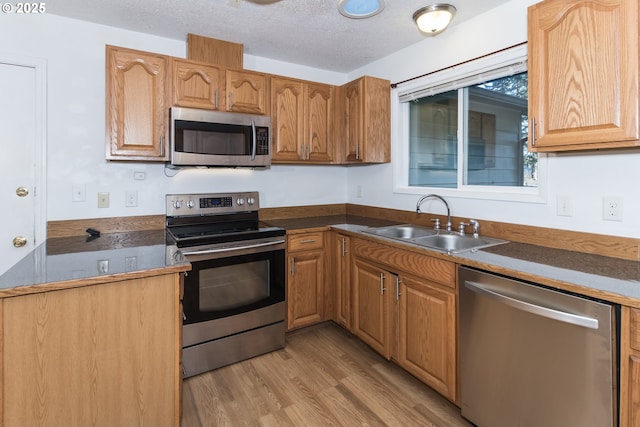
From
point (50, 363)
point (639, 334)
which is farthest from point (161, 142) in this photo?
point (639, 334)

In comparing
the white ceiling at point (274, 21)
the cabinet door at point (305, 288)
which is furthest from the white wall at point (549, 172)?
the cabinet door at point (305, 288)

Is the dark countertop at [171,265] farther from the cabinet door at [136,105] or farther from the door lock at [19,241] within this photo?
the cabinet door at [136,105]

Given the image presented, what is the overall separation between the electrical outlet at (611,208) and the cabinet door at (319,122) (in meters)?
1.96

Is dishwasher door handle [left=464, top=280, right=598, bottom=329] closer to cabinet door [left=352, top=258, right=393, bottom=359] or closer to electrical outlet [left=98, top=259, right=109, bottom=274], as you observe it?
cabinet door [left=352, top=258, right=393, bottom=359]

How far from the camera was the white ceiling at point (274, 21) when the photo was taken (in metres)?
2.07

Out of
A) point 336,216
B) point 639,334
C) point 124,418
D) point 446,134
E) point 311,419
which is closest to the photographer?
point 639,334

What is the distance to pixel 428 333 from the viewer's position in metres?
1.91

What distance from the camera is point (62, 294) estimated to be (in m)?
1.32

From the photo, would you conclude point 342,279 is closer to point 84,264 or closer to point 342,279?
point 342,279

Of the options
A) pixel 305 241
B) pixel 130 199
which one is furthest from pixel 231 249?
pixel 130 199

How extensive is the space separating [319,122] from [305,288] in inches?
56.4

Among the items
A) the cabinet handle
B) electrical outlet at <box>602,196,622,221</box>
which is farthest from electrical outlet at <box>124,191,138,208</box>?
electrical outlet at <box>602,196,622,221</box>

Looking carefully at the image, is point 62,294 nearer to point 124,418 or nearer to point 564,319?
point 124,418

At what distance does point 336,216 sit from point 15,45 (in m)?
2.69
